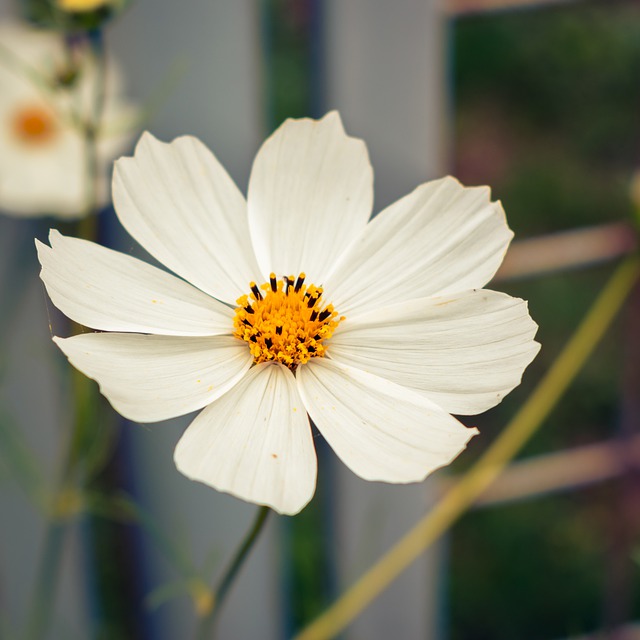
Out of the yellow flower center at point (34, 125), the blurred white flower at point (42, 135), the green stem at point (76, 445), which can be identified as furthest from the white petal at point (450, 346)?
the yellow flower center at point (34, 125)

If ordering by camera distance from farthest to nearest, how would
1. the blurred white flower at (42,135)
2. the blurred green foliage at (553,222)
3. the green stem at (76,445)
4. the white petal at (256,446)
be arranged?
the blurred green foliage at (553,222), the blurred white flower at (42,135), the green stem at (76,445), the white petal at (256,446)

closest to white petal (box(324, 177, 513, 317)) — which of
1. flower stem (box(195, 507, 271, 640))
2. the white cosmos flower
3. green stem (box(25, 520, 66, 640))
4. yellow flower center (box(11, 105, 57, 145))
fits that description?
the white cosmos flower

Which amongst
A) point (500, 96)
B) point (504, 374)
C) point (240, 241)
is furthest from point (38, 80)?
point (500, 96)

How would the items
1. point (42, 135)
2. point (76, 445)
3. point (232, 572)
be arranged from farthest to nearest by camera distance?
point (42, 135) < point (76, 445) < point (232, 572)

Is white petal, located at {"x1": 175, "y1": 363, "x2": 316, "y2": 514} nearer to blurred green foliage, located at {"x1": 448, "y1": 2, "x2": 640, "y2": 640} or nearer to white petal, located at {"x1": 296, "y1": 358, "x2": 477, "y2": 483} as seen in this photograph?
white petal, located at {"x1": 296, "y1": 358, "x2": 477, "y2": 483}

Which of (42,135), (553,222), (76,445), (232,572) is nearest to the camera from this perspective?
(232,572)

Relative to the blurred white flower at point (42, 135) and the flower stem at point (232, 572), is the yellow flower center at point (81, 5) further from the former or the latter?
the flower stem at point (232, 572)

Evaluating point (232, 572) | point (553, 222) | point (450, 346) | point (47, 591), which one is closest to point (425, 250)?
point (450, 346)

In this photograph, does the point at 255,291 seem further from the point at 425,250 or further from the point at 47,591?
the point at 47,591

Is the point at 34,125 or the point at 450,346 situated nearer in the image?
the point at 450,346
